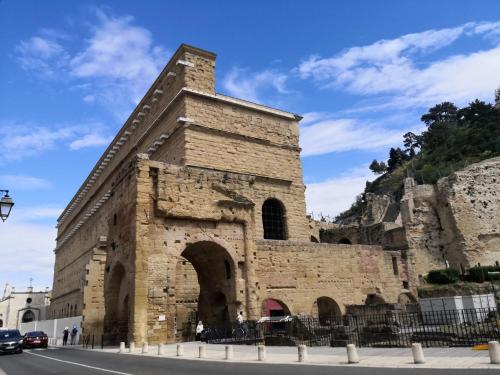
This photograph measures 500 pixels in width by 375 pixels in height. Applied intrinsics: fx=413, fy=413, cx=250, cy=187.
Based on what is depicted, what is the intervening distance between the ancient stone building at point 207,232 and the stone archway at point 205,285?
0.05 meters

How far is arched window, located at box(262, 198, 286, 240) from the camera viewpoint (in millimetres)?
25016

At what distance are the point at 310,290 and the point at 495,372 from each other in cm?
1530

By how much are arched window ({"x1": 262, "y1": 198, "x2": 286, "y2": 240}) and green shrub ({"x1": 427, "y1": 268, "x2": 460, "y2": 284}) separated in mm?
12202

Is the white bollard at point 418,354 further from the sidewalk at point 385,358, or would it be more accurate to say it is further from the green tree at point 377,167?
the green tree at point 377,167

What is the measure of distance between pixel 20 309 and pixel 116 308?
58.4 m

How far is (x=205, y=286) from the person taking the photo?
20469mm

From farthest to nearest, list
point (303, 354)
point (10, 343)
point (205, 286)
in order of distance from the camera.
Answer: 1. point (205, 286)
2. point (10, 343)
3. point (303, 354)

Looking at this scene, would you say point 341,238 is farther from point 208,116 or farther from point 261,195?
point 208,116

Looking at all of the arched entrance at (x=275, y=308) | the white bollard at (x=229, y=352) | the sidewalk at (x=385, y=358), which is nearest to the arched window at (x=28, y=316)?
the arched entrance at (x=275, y=308)

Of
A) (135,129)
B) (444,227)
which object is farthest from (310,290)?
(444,227)

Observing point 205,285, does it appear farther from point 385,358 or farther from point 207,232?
point 385,358

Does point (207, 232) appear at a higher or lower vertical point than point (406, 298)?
higher

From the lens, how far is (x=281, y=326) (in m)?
17.0

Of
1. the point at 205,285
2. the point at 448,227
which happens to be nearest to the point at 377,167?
the point at 448,227
